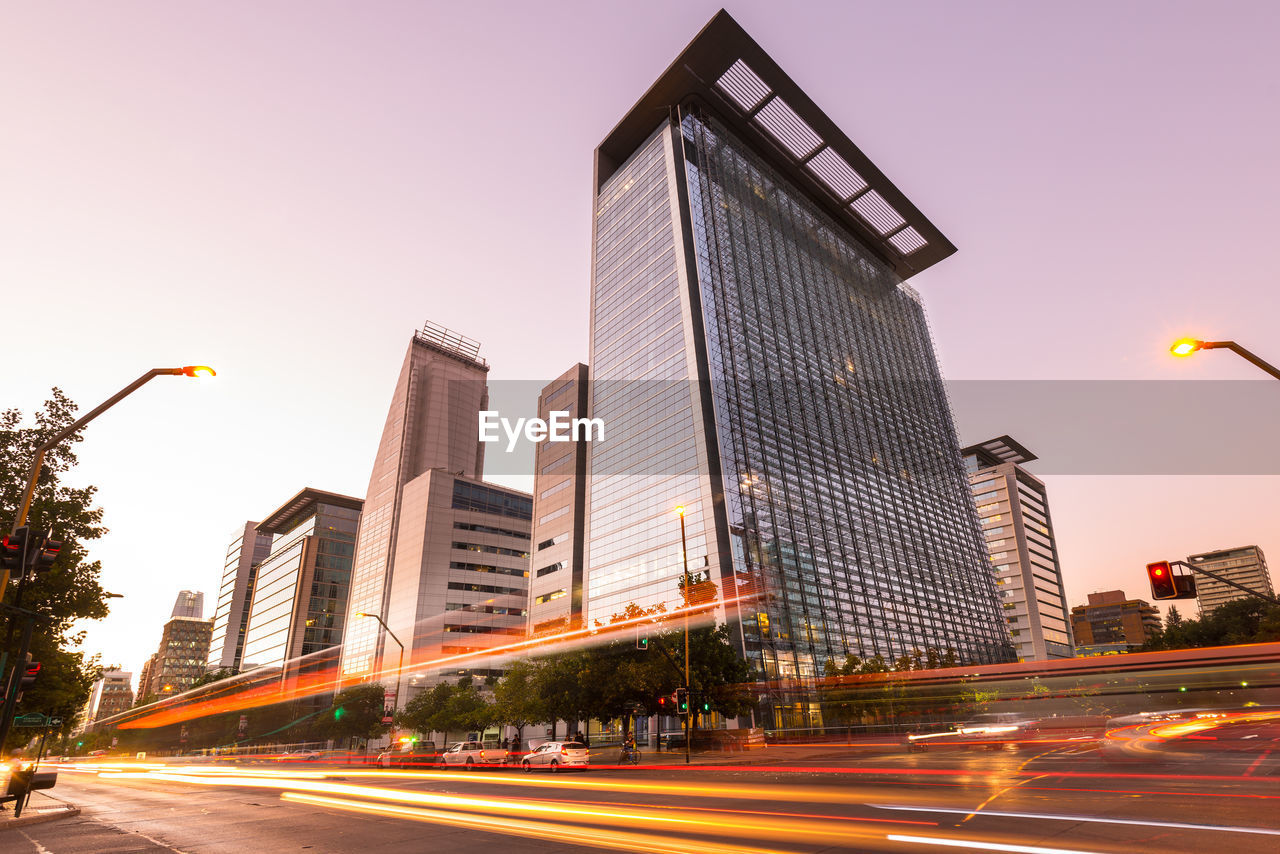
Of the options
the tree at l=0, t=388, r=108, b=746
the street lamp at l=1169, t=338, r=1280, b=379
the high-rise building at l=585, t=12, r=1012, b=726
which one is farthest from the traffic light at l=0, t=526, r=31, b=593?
the high-rise building at l=585, t=12, r=1012, b=726

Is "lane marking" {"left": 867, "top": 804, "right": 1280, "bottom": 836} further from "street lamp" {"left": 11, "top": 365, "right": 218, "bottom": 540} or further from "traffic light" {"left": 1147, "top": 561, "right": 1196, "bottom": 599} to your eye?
"street lamp" {"left": 11, "top": 365, "right": 218, "bottom": 540}

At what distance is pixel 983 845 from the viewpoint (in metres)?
9.12

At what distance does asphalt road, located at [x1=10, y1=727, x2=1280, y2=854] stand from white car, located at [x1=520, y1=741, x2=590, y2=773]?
43.6 feet

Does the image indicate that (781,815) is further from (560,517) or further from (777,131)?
(777,131)

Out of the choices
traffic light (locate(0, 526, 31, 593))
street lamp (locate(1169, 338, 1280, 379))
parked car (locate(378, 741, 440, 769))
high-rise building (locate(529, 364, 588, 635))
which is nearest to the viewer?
traffic light (locate(0, 526, 31, 593))

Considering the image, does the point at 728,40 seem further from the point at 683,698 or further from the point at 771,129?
the point at 683,698

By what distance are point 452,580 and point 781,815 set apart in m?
113

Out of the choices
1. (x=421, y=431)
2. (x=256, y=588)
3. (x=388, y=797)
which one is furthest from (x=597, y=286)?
(x=256, y=588)

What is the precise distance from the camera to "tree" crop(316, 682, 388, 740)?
87.4 meters

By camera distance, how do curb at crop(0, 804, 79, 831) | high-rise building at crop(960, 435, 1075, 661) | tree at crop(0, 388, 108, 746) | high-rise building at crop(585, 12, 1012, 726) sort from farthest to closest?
high-rise building at crop(960, 435, 1075, 661) < high-rise building at crop(585, 12, 1012, 726) < tree at crop(0, 388, 108, 746) < curb at crop(0, 804, 79, 831)

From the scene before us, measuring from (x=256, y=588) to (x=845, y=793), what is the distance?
643ft

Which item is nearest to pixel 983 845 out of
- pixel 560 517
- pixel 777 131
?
pixel 560 517

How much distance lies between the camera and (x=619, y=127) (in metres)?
118

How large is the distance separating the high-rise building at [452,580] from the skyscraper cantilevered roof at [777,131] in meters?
64.0
